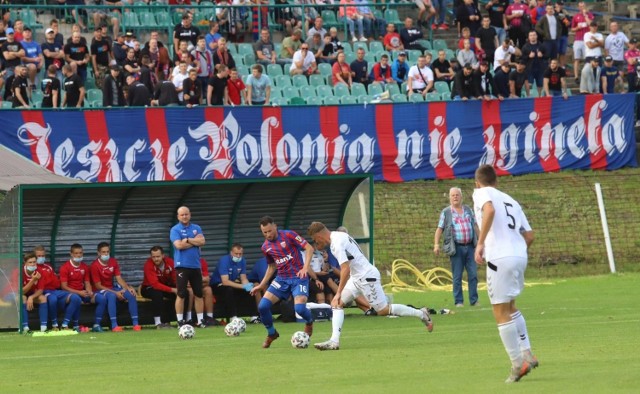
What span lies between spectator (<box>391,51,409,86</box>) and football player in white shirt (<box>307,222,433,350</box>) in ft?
53.9

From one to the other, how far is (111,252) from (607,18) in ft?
73.5

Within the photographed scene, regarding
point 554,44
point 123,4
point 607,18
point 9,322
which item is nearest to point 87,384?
point 9,322

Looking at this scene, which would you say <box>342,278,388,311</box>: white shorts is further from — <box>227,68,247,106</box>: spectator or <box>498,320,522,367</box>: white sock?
<box>227,68,247,106</box>: spectator

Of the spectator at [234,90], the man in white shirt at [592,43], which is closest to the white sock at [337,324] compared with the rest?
the spectator at [234,90]

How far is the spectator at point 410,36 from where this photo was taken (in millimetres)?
36094

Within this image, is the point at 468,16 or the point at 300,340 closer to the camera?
the point at 300,340

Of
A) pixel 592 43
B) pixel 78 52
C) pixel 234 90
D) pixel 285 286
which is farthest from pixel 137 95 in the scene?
pixel 592 43

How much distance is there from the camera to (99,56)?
3103 cm

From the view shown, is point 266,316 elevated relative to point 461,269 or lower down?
elevated

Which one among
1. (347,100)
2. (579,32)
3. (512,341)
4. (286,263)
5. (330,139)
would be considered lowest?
(512,341)

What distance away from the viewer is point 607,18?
40406 millimetres

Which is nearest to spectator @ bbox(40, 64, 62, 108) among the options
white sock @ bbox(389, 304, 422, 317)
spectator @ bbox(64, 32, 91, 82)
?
spectator @ bbox(64, 32, 91, 82)

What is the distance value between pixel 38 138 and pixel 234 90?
517 cm

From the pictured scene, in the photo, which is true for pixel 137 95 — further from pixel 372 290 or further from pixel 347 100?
pixel 372 290
